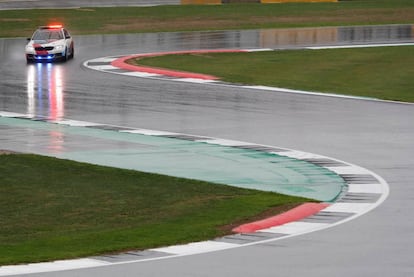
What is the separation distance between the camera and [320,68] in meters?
42.4

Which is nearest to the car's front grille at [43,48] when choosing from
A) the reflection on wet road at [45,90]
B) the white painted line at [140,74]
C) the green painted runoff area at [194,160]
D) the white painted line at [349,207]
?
the reflection on wet road at [45,90]

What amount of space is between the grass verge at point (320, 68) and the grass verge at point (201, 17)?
15.3 meters

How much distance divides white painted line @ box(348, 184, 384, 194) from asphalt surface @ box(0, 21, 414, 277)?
9.6 inches

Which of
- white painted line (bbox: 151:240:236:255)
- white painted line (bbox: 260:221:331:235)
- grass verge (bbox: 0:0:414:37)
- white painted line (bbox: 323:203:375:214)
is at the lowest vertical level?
grass verge (bbox: 0:0:414:37)

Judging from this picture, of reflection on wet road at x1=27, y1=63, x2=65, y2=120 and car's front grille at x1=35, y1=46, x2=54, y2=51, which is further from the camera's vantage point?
car's front grille at x1=35, y1=46, x2=54, y2=51

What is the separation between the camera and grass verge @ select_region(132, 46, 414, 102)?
3656 cm

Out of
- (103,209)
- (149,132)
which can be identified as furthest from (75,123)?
(103,209)

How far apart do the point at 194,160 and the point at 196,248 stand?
8.06 metres

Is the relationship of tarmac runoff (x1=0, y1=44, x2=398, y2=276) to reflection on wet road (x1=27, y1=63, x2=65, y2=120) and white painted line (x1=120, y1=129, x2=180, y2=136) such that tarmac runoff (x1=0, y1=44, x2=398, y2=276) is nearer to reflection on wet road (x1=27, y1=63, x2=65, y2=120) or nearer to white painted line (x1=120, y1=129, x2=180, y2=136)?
white painted line (x1=120, y1=129, x2=180, y2=136)

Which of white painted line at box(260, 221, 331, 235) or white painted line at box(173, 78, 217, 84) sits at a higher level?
white painted line at box(260, 221, 331, 235)

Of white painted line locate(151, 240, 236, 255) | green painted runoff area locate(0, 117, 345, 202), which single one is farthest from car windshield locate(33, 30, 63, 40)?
white painted line locate(151, 240, 236, 255)

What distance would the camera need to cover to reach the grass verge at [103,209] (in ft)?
49.7

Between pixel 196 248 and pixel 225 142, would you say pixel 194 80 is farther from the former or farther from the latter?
pixel 196 248

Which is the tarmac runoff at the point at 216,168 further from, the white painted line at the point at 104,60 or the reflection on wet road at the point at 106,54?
the white painted line at the point at 104,60
